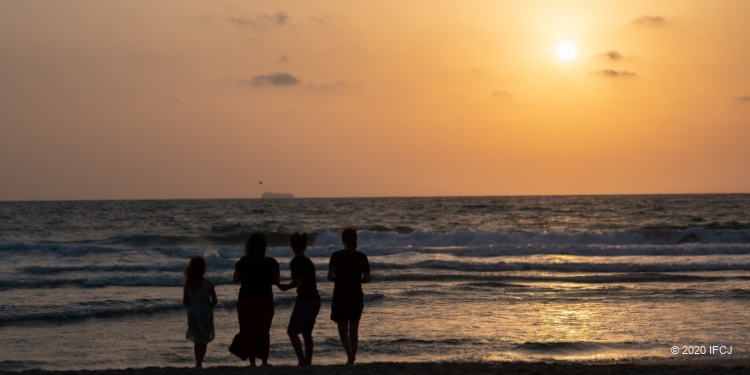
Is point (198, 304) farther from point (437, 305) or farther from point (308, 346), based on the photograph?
point (437, 305)

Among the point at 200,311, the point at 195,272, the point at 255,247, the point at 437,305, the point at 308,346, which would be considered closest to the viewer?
the point at 255,247

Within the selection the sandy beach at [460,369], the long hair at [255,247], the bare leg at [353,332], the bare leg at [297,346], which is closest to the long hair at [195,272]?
the long hair at [255,247]

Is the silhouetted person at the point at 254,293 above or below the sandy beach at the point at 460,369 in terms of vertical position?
above

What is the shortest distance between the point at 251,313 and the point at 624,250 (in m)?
26.1

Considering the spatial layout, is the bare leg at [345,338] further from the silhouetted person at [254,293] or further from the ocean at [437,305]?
the ocean at [437,305]

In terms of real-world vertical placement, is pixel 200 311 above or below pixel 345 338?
above

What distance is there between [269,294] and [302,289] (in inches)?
14.4

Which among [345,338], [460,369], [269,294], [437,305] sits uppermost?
[269,294]

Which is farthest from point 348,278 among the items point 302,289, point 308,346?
point 308,346

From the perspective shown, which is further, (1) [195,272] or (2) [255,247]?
(1) [195,272]

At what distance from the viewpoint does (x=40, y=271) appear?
2534cm

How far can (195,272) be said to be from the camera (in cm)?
943

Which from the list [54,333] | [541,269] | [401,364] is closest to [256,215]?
[541,269]

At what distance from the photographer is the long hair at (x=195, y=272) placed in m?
9.40
